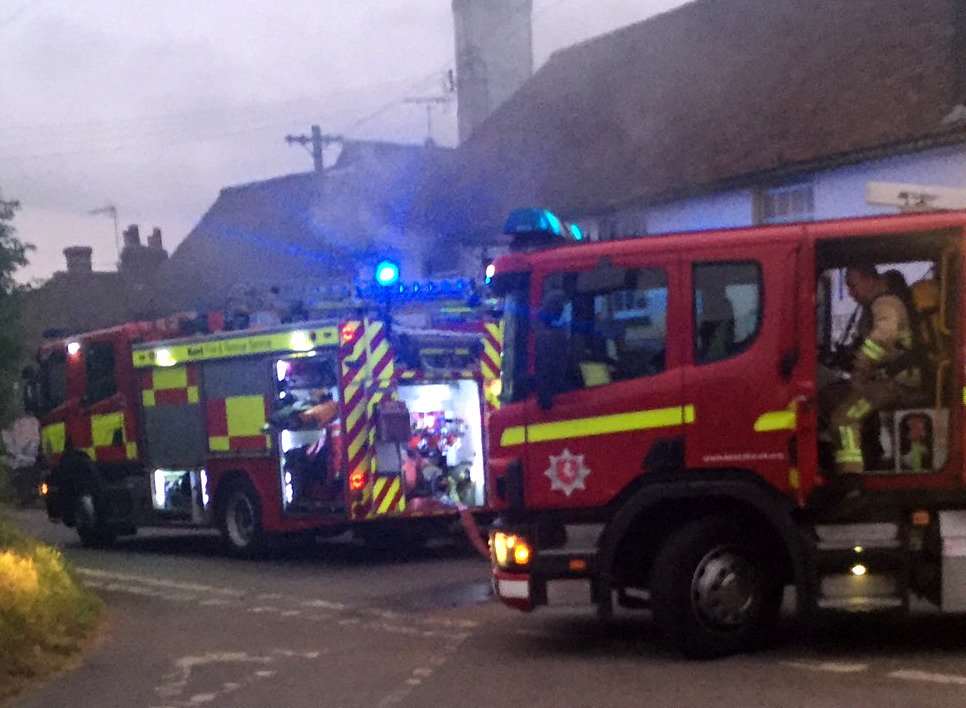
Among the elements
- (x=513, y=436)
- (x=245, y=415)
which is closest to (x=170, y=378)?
(x=245, y=415)

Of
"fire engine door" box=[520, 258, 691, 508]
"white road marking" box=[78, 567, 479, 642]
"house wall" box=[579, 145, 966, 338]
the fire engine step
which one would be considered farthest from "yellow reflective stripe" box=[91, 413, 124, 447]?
the fire engine step

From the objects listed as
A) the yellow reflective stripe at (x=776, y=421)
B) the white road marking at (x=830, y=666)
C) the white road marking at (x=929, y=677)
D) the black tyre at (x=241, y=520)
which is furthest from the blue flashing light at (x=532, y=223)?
the black tyre at (x=241, y=520)

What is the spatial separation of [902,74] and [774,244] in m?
12.8

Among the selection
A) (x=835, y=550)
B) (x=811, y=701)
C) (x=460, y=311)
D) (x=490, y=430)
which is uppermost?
(x=460, y=311)

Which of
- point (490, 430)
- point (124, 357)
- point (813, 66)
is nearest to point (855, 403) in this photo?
point (490, 430)

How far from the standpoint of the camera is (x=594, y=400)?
8883 mm

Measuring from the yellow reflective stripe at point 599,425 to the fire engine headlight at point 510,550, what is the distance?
0.60m

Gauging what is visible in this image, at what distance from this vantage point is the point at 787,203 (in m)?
21.0

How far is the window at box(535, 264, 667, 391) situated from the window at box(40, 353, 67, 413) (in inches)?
461

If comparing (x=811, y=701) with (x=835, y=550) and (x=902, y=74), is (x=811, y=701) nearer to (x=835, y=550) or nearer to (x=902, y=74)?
(x=835, y=550)

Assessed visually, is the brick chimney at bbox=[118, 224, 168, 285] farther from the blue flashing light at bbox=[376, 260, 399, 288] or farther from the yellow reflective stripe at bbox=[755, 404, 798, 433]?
the yellow reflective stripe at bbox=[755, 404, 798, 433]

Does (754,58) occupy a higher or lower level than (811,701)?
higher

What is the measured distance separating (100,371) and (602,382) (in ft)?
36.5

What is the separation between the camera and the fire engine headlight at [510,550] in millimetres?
8938
